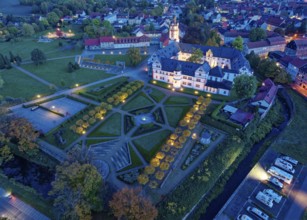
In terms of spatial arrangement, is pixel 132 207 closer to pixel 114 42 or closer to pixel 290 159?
pixel 290 159

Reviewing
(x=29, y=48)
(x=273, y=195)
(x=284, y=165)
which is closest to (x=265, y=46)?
(x=284, y=165)

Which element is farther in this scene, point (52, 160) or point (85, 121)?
point (85, 121)

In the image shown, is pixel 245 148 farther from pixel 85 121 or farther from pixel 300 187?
pixel 85 121

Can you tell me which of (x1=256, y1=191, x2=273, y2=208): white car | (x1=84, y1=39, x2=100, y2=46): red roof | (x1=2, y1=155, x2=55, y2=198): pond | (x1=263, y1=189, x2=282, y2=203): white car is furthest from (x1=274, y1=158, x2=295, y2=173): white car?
(x1=84, y1=39, x2=100, y2=46): red roof

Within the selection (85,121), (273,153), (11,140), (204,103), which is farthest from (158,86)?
(11,140)

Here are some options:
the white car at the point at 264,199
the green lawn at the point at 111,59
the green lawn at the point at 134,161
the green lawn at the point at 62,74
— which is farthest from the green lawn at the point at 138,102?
the white car at the point at 264,199

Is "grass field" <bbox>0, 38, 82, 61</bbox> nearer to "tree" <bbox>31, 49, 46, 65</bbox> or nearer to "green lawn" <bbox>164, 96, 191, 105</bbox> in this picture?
"tree" <bbox>31, 49, 46, 65</bbox>

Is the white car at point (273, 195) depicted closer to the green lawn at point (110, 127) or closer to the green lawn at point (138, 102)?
the green lawn at point (110, 127)

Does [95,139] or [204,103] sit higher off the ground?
[204,103]
